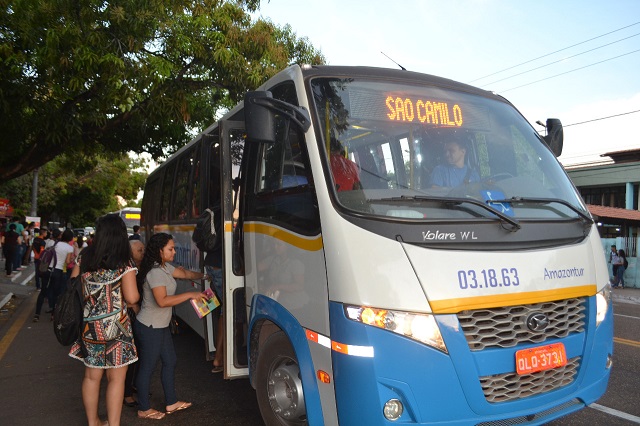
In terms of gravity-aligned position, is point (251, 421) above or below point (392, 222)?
below

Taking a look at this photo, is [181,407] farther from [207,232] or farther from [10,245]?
[10,245]

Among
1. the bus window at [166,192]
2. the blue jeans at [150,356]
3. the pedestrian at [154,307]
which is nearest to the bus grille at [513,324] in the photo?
the pedestrian at [154,307]

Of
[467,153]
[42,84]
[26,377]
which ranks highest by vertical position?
[42,84]

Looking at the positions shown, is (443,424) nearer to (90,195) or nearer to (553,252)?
(553,252)

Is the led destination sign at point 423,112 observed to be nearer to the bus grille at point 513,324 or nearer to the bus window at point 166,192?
the bus grille at point 513,324

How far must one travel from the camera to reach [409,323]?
9.95 ft

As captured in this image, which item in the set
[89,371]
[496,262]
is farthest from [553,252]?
[89,371]

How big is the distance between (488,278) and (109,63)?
742 cm

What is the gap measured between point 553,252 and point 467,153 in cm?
90

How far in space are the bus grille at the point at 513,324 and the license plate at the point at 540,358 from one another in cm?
6

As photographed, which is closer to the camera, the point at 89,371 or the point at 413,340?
the point at 413,340

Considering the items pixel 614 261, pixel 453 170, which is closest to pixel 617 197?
pixel 614 261

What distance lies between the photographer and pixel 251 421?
4.65 m

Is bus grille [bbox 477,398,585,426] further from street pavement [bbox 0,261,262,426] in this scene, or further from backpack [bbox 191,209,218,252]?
backpack [bbox 191,209,218,252]
